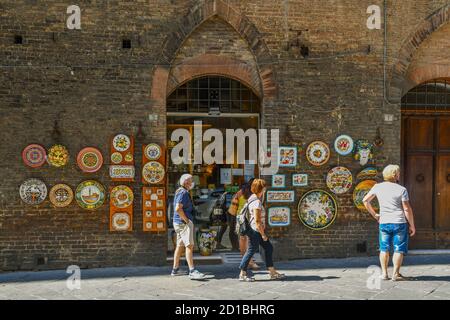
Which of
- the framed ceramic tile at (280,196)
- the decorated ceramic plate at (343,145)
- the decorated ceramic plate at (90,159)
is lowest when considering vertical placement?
the framed ceramic tile at (280,196)

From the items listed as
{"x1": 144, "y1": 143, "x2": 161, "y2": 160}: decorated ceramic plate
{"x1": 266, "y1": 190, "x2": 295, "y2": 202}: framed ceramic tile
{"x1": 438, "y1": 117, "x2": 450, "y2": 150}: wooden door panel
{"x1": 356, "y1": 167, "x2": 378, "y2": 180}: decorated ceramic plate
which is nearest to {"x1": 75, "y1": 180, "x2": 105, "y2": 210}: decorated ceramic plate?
{"x1": 144, "y1": 143, "x2": 161, "y2": 160}: decorated ceramic plate

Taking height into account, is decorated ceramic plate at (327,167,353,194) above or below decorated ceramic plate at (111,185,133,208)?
above

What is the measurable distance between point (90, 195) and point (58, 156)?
889mm

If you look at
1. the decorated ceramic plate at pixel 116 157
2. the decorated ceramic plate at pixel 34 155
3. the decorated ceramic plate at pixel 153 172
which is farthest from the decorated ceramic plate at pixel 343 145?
the decorated ceramic plate at pixel 34 155

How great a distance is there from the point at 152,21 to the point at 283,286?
17.0 feet

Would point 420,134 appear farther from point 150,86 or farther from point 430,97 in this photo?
point 150,86

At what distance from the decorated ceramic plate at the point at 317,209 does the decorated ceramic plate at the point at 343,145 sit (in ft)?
2.77

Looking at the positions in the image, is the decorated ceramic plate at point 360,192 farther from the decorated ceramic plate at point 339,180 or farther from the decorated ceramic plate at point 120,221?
the decorated ceramic plate at point 120,221

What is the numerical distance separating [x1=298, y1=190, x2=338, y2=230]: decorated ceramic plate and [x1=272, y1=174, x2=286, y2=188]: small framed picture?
48 centimetres

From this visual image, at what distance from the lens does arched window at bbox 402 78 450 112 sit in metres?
A: 11.1

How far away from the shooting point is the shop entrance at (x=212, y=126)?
1045cm

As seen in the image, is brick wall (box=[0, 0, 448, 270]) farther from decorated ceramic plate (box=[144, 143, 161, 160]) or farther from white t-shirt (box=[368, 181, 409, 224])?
white t-shirt (box=[368, 181, 409, 224])

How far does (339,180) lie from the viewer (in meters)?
10.4

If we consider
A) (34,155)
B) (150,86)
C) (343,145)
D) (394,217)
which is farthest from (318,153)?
(34,155)
